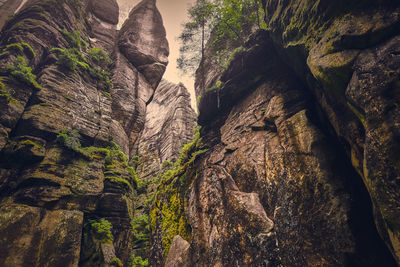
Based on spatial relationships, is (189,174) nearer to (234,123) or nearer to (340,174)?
(234,123)

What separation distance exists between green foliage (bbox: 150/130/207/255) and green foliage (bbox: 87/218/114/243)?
2.09m

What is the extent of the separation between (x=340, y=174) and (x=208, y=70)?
1226cm

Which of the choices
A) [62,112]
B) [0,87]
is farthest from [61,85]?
[0,87]

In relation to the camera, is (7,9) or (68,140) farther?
(7,9)

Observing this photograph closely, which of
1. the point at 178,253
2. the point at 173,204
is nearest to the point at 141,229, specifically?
the point at 173,204

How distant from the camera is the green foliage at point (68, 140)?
971 cm

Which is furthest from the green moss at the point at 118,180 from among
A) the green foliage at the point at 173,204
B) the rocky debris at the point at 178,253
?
the rocky debris at the point at 178,253

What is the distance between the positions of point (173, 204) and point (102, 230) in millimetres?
3166

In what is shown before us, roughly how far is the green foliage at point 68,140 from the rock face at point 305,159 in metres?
5.30

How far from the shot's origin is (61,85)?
11891mm

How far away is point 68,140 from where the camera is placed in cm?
984

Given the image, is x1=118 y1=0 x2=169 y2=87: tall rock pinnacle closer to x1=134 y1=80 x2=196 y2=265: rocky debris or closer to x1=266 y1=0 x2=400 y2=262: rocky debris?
x1=134 y1=80 x2=196 y2=265: rocky debris

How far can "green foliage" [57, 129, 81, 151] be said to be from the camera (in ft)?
31.9

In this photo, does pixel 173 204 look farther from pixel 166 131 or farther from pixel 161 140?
pixel 166 131
